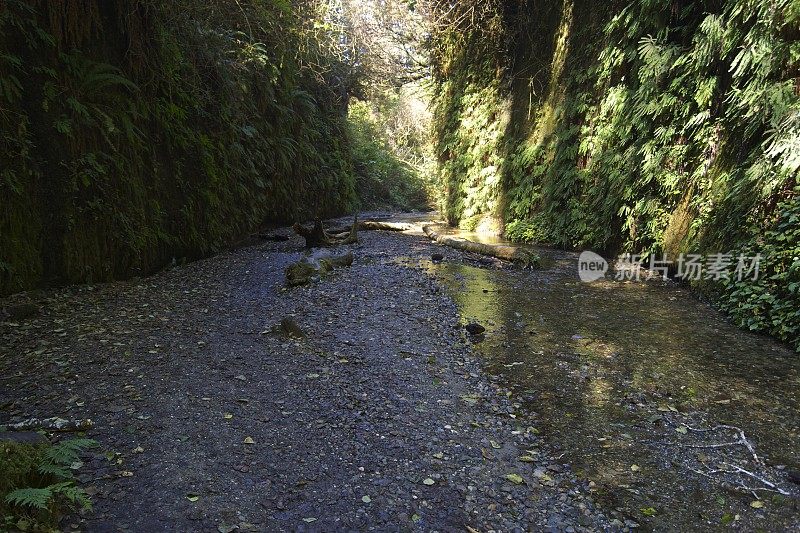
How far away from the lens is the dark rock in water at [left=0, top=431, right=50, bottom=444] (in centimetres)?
245

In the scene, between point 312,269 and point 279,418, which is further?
point 312,269

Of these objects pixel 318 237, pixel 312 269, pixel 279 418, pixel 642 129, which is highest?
pixel 642 129

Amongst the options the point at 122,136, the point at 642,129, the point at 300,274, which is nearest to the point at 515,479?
the point at 300,274

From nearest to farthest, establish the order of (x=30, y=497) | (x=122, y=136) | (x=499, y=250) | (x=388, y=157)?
1. (x=30, y=497)
2. (x=122, y=136)
3. (x=499, y=250)
4. (x=388, y=157)

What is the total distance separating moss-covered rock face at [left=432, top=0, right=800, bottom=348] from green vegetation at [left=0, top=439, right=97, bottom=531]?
6.13m

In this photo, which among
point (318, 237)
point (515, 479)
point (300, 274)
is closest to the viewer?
point (515, 479)

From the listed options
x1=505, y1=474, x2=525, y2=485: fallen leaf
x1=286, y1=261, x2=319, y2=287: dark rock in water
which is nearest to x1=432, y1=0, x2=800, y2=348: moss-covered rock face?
x1=505, y1=474, x2=525, y2=485: fallen leaf

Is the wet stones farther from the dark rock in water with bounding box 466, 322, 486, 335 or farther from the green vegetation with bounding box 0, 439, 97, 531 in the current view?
the green vegetation with bounding box 0, 439, 97, 531

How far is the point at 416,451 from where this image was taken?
10.6 ft

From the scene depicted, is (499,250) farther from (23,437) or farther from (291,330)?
(23,437)

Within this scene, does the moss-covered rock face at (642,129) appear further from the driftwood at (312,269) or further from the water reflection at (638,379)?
the driftwood at (312,269)

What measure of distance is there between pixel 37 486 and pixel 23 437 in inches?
14.4

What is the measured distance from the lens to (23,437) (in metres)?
2.54

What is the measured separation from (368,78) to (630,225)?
14.7 meters
